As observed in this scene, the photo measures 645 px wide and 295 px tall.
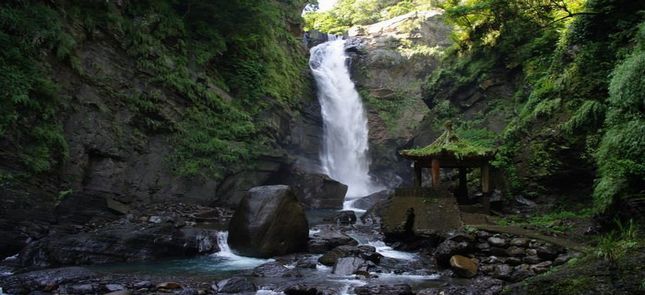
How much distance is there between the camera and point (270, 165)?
69.7 feet

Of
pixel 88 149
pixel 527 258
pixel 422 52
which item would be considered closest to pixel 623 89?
pixel 527 258

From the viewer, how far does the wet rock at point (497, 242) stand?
9966mm

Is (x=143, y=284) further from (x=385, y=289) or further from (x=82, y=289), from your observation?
(x=385, y=289)

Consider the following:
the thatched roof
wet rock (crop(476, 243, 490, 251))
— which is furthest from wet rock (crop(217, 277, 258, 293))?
the thatched roof

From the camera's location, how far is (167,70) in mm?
18453

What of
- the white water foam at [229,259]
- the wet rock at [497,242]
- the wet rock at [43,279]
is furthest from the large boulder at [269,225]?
the wet rock at [497,242]

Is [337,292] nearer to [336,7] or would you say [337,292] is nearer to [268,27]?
[268,27]

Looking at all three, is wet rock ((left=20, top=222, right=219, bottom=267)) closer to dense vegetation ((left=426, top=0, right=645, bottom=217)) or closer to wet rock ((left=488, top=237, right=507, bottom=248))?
wet rock ((left=488, top=237, right=507, bottom=248))

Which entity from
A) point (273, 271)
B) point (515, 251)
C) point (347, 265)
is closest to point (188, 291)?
point (273, 271)

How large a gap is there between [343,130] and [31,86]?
835 inches

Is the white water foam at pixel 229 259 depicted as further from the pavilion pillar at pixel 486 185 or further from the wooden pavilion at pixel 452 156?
the pavilion pillar at pixel 486 185

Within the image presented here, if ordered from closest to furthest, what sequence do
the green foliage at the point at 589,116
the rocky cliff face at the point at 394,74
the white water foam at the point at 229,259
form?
the white water foam at the point at 229,259
the green foliage at the point at 589,116
the rocky cliff face at the point at 394,74

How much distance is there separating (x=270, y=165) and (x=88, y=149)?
839 centimetres

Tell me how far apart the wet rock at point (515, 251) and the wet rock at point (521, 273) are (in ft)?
1.26
